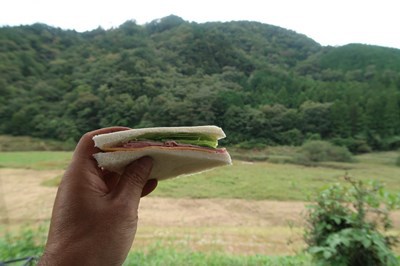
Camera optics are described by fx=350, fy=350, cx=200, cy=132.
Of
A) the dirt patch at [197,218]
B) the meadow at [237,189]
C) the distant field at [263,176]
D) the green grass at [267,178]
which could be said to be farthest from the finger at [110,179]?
the green grass at [267,178]

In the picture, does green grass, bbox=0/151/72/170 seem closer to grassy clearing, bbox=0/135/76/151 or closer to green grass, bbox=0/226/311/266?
grassy clearing, bbox=0/135/76/151

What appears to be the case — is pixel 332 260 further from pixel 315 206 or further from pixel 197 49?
pixel 197 49

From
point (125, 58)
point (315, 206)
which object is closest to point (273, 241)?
point (315, 206)

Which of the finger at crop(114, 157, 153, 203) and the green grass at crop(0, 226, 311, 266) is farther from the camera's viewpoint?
the green grass at crop(0, 226, 311, 266)

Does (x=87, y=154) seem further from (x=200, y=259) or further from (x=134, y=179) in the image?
(x=200, y=259)

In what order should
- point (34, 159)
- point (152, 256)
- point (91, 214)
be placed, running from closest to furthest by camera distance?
point (91, 214)
point (152, 256)
point (34, 159)

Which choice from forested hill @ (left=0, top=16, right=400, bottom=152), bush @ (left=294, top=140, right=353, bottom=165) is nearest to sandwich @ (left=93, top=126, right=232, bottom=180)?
forested hill @ (left=0, top=16, right=400, bottom=152)

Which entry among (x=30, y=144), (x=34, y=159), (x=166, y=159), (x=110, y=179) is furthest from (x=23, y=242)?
(x=166, y=159)
